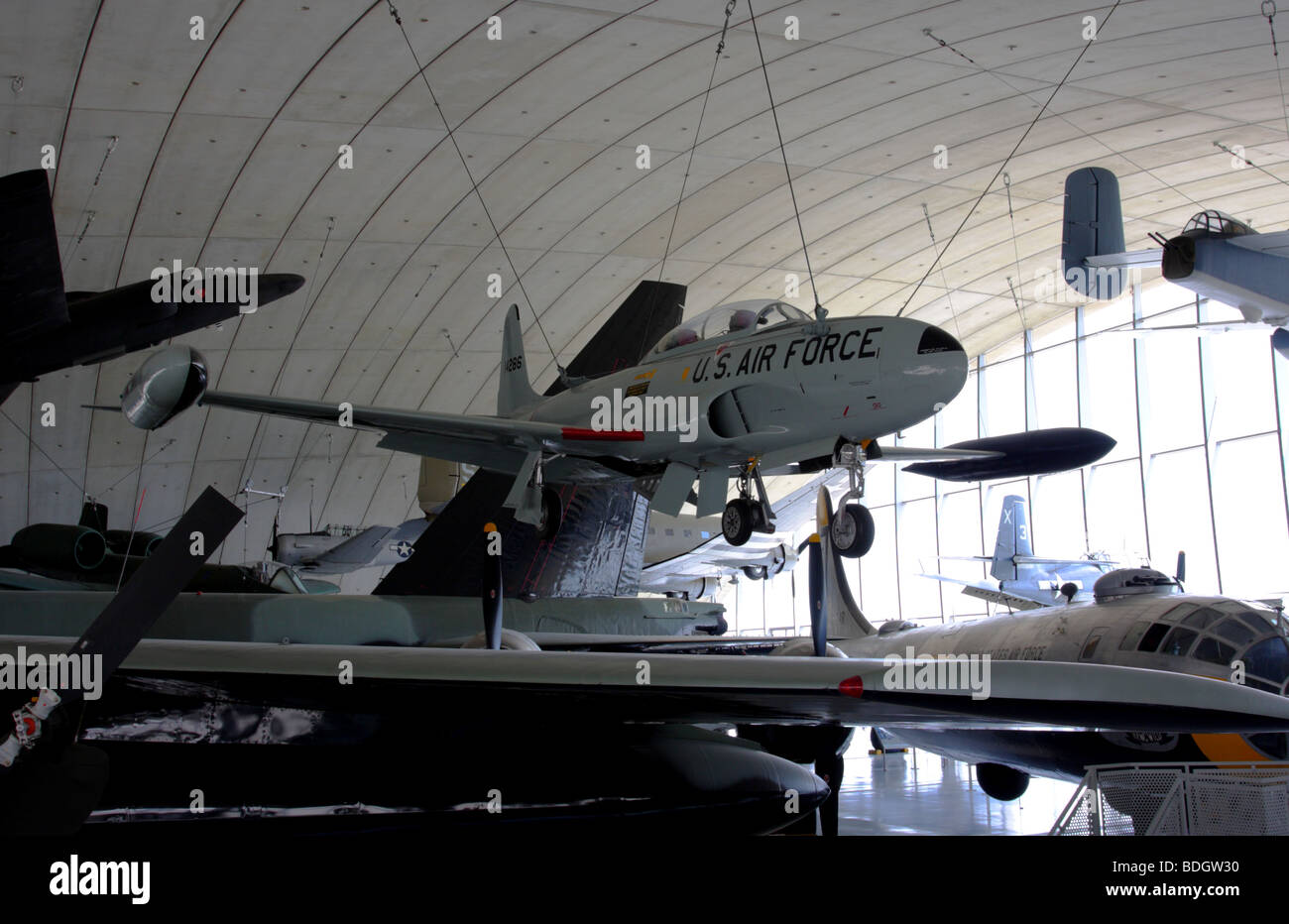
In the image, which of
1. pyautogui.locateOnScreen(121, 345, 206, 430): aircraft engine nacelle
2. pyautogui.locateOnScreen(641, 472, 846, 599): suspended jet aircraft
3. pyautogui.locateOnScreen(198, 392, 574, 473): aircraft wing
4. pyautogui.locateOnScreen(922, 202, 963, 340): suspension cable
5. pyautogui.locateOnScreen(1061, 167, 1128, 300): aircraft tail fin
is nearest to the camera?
pyautogui.locateOnScreen(121, 345, 206, 430): aircraft engine nacelle

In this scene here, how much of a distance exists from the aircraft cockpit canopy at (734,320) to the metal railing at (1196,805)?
465cm

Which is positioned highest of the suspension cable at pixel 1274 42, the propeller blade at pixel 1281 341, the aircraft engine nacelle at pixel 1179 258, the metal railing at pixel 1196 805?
the suspension cable at pixel 1274 42

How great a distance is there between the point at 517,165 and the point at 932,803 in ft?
42.7

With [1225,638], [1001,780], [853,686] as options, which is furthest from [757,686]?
[1001,780]

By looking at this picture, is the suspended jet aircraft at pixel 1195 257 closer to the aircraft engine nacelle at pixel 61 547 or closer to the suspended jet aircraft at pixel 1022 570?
the suspended jet aircraft at pixel 1022 570

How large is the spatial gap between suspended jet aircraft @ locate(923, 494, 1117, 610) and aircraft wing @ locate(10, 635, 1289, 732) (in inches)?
752

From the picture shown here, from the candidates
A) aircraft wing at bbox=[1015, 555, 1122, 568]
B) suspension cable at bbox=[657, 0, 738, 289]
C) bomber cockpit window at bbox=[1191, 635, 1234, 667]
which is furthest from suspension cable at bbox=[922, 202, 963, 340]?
bomber cockpit window at bbox=[1191, 635, 1234, 667]

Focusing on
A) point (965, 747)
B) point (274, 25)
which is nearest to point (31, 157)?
point (274, 25)

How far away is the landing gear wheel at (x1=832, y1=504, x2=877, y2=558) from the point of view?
29.6ft

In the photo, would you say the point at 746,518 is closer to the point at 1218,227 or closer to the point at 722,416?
the point at 722,416

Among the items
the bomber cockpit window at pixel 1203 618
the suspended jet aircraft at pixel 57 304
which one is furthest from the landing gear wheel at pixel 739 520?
the suspended jet aircraft at pixel 57 304

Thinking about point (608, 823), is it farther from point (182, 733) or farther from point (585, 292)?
point (585, 292)

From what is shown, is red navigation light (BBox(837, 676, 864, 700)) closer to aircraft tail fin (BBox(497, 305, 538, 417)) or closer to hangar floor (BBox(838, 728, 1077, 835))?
hangar floor (BBox(838, 728, 1077, 835))

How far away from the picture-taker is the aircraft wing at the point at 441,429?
952cm
